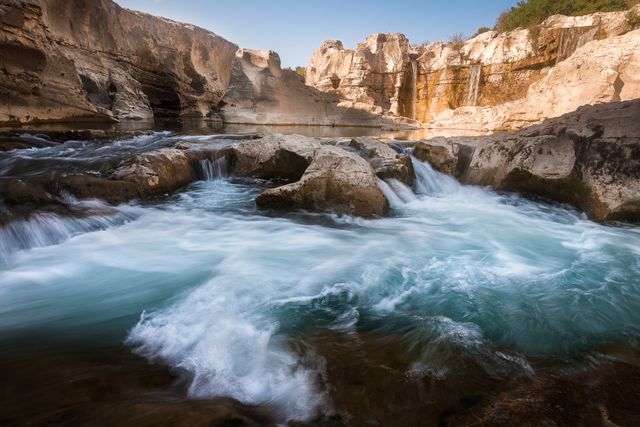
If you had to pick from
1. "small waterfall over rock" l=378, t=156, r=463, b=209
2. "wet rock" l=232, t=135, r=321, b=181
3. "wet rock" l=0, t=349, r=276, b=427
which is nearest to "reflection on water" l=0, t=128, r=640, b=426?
"wet rock" l=0, t=349, r=276, b=427

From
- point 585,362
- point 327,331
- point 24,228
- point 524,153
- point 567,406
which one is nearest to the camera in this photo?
point 567,406

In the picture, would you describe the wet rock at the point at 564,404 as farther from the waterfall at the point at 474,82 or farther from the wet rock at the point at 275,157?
the waterfall at the point at 474,82

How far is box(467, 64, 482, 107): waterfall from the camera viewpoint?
24.6 metres

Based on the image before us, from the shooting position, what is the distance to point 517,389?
4.87 ft

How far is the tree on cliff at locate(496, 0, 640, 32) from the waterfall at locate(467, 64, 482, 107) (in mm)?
3980

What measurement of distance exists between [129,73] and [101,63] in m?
1.71

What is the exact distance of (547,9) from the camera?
77.6ft

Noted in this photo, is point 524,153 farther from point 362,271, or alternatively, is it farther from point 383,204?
point 362,271

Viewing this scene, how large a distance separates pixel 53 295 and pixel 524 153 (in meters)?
6.36

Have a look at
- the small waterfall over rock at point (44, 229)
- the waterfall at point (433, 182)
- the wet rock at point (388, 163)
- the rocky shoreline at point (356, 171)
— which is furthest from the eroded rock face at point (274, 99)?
the small waterfall over rock at point (44, 229)

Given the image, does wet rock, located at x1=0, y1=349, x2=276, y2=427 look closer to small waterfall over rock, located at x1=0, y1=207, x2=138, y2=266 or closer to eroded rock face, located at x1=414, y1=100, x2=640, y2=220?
small waterfall over rock, located at x1=0, y1=207, x2=138, y2=266

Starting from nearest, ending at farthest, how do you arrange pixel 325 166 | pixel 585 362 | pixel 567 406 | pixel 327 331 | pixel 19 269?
pixel 567 406, pixel 585 362, pixel 327 331, pixel 19 269, pixel 325 166

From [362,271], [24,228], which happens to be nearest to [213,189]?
[24,228]

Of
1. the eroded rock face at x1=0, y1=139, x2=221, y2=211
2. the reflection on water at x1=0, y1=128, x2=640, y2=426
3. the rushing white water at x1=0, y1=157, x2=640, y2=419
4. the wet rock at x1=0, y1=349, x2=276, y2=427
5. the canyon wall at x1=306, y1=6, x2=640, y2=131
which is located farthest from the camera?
the canyon wall at x1=306, y1=6, x2=640, y2=131
